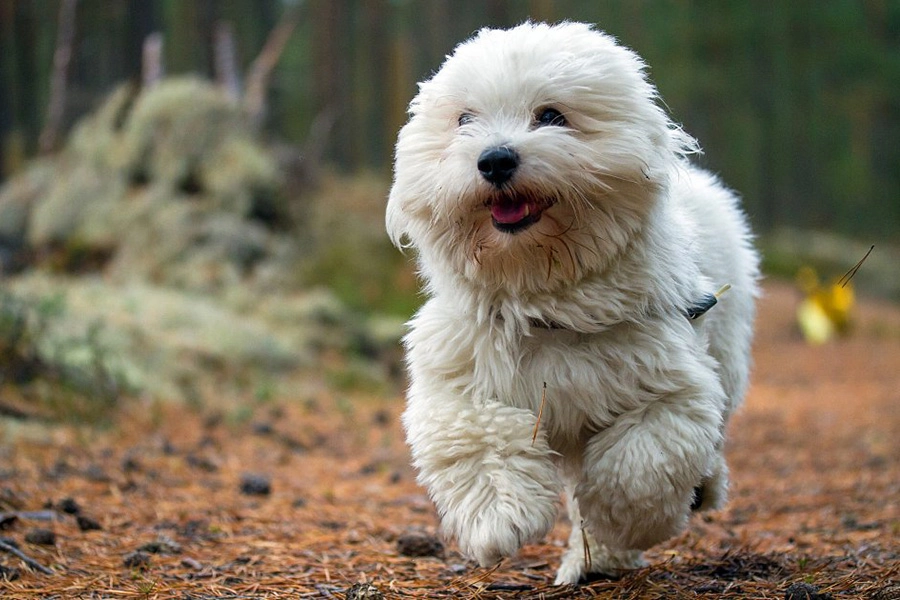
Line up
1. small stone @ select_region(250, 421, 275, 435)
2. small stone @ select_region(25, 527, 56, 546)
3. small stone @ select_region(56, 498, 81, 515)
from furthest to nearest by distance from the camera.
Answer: small stone @ select_region(250, 421, 275, 435)
small stone @ select_region(56, 498, 81, 515)
small stone @ select_region(25, 527, 56, 546)

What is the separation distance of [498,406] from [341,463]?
3.95 metres

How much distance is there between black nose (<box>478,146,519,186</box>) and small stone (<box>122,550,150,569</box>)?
2140 millimetres

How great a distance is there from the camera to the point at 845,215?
43.6 meters

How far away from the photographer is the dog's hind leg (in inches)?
→ 143

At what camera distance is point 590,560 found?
362 cm

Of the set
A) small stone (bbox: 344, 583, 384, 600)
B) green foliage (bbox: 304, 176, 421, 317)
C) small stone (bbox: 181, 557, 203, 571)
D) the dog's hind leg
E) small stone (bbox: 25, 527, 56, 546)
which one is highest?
small stone (bbox: 344, 583, 384, 600)

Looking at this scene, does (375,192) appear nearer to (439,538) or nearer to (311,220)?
(311,220)

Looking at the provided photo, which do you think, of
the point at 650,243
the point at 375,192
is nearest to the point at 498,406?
the point at 650,243

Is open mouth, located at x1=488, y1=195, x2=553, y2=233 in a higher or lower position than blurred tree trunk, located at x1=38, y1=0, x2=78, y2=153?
higher

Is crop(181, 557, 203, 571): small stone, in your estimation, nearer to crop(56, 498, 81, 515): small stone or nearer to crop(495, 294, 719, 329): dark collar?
crop(56, 498, 81, 515): small stone

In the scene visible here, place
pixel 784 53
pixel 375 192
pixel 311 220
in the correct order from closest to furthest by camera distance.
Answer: pixel 311 220
pixel 375 192
pixel 784 53

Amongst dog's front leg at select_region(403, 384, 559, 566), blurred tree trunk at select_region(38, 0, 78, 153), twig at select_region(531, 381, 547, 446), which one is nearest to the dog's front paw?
dog's front leg at select_region(403, 384, 559, 566)

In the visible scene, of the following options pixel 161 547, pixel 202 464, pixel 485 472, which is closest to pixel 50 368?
pixel 202 464

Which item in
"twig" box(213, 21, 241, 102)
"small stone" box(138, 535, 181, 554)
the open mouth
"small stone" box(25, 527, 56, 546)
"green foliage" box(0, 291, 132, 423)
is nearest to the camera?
the open mouth
